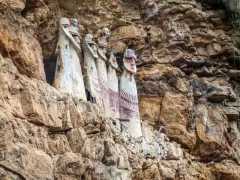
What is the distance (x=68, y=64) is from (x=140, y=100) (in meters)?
1.79

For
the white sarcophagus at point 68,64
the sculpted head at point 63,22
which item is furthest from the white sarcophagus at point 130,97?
the sculpted head at point 63,22

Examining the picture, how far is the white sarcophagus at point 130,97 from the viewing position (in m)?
6.58

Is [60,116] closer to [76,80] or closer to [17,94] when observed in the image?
[17,94]

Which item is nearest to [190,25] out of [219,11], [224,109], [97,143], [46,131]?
[219,11]

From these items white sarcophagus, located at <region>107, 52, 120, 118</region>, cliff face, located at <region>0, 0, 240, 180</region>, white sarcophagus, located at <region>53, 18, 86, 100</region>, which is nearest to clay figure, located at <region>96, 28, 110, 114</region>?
white sarcophagus, located at <region>107, 52, 120, 118</region>

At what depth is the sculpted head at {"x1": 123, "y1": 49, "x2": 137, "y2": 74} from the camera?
23.3 feet

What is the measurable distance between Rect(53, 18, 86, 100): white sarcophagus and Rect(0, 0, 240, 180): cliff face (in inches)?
9.5

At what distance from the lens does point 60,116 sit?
498cm

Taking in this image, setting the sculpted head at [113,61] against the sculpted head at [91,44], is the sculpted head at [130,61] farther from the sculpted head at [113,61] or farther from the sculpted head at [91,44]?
the sculpted head at [91,44]

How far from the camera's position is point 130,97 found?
6.91 m

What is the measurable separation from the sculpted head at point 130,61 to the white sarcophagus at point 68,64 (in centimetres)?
106

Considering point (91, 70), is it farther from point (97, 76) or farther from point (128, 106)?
point (128, 106)

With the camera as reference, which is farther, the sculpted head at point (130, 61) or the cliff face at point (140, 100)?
the sculpted head at point (130, 61)

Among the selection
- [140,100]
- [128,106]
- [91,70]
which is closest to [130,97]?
[128,106]
